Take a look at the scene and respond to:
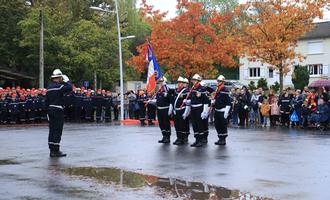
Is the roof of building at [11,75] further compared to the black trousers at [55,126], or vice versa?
the roof of building at [11,75]

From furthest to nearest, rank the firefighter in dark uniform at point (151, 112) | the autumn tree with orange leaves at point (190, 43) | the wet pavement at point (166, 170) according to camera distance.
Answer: the autumn tree with orange leaves at point (190, 43) < the firefighter in dark uniform at point (151, 112) < the wet pavement at point (166, 170)

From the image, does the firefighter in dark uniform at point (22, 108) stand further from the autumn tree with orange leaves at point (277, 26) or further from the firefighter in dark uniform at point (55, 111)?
the firefighter in dark uniform at point (55, 111)

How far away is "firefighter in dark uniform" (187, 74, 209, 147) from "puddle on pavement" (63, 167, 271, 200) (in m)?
4.65

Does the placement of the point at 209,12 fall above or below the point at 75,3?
below

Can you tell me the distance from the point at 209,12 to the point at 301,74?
16.9 metres

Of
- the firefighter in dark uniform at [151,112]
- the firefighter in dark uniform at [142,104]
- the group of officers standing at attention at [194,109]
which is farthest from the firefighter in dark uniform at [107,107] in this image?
the group of officers standing at attention at [194,109]

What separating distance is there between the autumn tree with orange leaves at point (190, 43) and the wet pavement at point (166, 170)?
624 inches

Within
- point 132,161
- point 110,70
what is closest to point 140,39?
point 110,70

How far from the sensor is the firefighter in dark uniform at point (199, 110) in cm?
1491

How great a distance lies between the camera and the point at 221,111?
50.1 feet

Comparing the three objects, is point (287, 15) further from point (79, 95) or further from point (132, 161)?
point (132, 161)

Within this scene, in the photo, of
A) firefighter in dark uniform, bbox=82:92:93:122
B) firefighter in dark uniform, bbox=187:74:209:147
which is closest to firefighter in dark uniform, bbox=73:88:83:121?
firefighter in dark uniform, bbox=82:92:93:122

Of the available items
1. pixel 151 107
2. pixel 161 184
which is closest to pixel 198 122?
pixel 161 184

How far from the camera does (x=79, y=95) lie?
28375 mm
